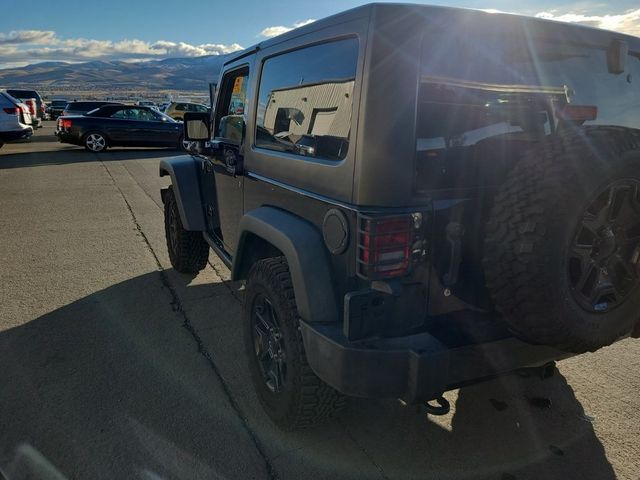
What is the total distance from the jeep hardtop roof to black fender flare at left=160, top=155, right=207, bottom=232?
191cm

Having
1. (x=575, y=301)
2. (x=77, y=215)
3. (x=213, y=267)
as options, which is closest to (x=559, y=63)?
(x=575, y=301)

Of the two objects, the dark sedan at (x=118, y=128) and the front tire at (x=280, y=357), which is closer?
the front tire at (x=280, y=357)

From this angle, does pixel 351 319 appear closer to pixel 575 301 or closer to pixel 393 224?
pixel 393 224

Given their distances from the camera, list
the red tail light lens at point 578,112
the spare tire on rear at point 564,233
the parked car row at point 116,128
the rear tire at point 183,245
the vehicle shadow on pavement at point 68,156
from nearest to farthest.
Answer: the spare tire on rear at point 564,233
the red tail light lens at point 578,112
the rear tire at point 183,245
the vehicle shadow on pavement at point 68,156
the parked car row at point 116,128

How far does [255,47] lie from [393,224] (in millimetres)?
1760

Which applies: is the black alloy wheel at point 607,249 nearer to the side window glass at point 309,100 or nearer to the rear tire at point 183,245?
the side window glass at point 309,100

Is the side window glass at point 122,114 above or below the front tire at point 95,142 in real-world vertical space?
above

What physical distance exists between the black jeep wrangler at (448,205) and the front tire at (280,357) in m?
0.01

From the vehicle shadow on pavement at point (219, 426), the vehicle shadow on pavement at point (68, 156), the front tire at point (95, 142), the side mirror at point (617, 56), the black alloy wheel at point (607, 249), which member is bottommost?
the vehicle shadow on pavement at point (219, 426)

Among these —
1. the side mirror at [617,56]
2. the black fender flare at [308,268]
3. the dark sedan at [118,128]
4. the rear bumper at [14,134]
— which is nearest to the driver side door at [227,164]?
the black fender flare at [308,268]

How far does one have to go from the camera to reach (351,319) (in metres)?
1.84

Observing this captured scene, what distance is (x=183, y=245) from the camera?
4.51 meters

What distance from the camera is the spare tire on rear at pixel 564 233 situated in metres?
1.67

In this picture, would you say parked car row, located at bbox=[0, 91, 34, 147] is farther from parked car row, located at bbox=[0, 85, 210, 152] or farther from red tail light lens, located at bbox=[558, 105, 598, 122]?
red tail light lens, located at bbox=[558, 105, 598, 122]
